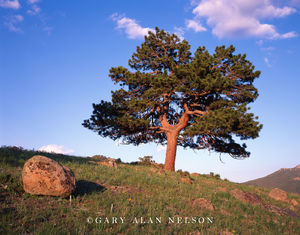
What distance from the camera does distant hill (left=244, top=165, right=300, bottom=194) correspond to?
220 ft

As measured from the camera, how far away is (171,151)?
21531mm

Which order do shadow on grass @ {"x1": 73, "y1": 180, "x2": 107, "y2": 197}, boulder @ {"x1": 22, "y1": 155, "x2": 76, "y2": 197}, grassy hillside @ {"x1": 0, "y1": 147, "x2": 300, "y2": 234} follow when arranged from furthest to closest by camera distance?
shadow on grass @ {"x1": 73, "y1": 180, "x2": 107, "y2": 197} < boulder @ {"x1": 22, "y1": 155, "x2": 76, "y2": 197} < grassy hillside @ {"x1": 0, "y1": 147, "x2": 300, "y2": 234}

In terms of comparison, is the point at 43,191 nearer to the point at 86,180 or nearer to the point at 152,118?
the point at 86,180

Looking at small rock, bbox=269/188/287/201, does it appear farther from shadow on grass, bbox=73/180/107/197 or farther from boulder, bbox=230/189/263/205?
shadow on grass, bbox=73/180/107/197

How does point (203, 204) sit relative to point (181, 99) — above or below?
below

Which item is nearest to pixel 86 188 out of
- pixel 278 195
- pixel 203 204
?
pixel 203 204

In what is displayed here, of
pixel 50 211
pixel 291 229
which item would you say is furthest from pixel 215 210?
pixel 50 211

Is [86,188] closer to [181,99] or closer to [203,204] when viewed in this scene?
[203,204]

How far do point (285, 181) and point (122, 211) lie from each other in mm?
86041

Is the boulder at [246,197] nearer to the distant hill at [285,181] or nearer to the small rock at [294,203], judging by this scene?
the small rock at [294,203]

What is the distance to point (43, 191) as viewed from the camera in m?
7.23

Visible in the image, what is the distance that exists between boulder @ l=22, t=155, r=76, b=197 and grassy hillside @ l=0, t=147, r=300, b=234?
0.72ft

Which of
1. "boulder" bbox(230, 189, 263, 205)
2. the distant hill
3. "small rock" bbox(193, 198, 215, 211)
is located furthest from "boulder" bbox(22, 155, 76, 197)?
the distant hill

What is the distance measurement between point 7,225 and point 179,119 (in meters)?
19.2
